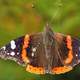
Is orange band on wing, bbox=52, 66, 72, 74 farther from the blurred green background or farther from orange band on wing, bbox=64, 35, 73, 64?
the blurred green background

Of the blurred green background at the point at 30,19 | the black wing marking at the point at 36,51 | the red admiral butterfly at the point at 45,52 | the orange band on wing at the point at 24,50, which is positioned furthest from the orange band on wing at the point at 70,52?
the blurred green background at the point at 30,19

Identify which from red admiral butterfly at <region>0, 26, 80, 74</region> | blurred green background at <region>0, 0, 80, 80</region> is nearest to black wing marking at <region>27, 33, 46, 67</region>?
red admiral butterfly at <region>0, 26, 80, 74</region>

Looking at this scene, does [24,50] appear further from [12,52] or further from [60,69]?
[60,69]

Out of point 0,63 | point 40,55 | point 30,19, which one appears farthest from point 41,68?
point 30,19

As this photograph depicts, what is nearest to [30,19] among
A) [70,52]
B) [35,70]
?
[70,52]

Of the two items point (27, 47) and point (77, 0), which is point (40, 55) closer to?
point (27, 47)

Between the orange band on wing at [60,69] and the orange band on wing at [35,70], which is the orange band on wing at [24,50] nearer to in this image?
the orange band on wing at [35,70]
